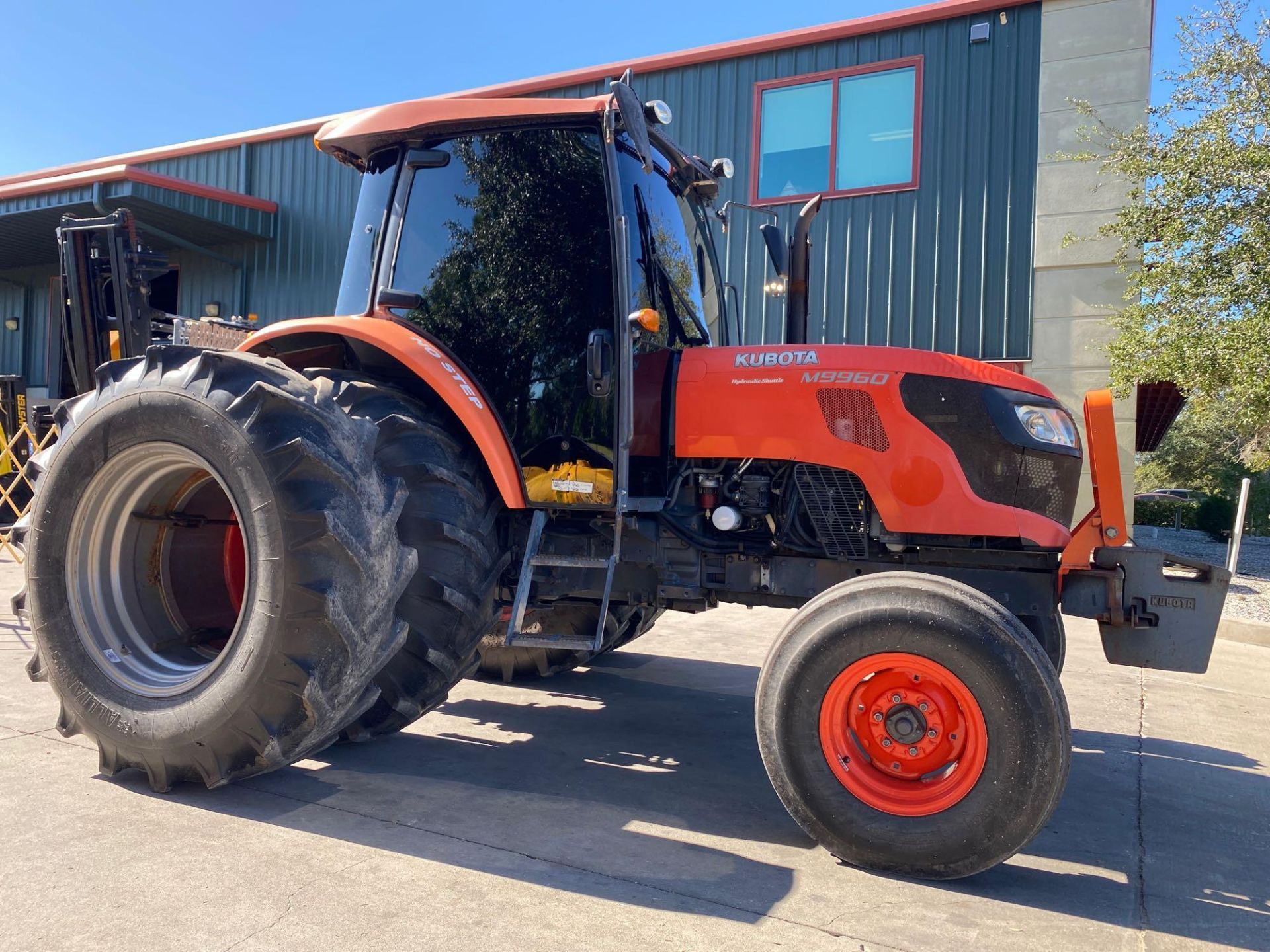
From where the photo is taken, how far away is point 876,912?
2.71m

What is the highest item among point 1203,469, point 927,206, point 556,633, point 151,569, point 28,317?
point 927,206

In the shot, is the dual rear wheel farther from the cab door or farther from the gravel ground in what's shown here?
the gravel ground

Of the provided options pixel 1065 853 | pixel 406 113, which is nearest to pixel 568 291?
pixel 406 113

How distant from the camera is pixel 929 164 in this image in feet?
34.7

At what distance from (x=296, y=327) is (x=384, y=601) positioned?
138 cm

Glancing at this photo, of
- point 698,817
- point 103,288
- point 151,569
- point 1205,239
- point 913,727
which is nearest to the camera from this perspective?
point 913,727

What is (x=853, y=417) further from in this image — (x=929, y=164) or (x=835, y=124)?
(x=835, y=124)

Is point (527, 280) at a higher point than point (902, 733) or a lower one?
higher

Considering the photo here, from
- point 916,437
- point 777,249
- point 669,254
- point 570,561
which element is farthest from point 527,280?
point 916,437

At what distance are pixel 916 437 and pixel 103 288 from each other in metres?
4.95

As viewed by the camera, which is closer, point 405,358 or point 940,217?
point 405,358

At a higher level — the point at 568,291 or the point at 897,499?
the point at 568,291

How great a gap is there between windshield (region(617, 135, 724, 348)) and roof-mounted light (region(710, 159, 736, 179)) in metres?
0.17

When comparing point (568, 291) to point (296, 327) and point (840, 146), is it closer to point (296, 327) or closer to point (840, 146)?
point (296, 327)
